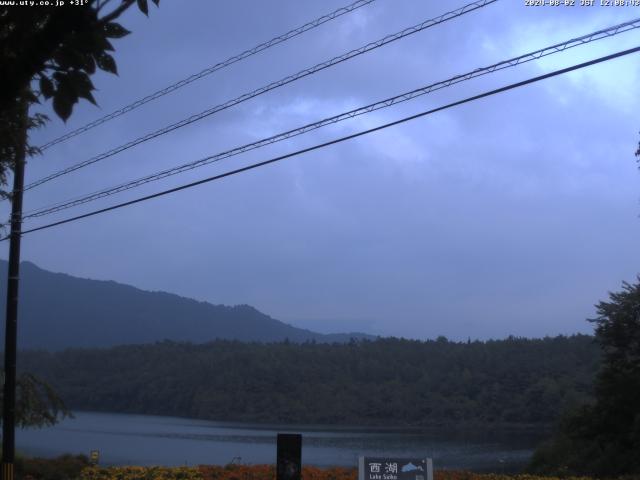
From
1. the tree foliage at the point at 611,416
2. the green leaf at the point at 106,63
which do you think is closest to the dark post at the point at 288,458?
the green leaf at the point at 106,63

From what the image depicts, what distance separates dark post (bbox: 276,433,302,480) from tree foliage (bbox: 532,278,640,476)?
12777 mm

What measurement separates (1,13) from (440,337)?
70549 mm

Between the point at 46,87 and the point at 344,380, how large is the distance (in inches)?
2051

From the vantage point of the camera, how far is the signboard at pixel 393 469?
10.5 meters

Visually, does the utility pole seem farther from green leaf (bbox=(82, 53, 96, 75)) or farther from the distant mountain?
the distant mountain

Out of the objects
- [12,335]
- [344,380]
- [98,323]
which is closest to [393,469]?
[12,335]

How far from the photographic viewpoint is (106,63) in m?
3.93

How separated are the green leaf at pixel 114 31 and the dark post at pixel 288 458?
23.8 ft

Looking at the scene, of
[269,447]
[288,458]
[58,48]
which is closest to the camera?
[58,48]

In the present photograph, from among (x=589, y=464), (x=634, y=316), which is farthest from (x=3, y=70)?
(x=634, y=316)

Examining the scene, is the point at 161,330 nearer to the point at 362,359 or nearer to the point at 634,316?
the point at 362,359

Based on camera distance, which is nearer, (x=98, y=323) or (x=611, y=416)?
(x=611, y=416)

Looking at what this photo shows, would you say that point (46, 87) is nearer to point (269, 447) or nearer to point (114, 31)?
point (114, 31)

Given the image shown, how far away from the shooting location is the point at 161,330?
181 m
